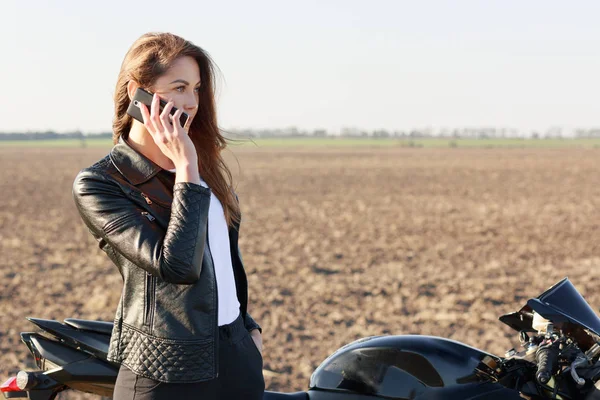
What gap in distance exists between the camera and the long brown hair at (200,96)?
196cm

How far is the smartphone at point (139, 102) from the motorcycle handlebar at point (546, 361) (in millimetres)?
1245

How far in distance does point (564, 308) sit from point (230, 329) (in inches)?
42.8

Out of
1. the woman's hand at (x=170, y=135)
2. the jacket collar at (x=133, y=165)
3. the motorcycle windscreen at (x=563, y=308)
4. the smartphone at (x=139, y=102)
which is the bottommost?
the motorcycle windscreen at (x=563, y=308)

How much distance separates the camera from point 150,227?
1.84 m

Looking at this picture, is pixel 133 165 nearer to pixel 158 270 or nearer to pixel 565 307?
pixel 158 270

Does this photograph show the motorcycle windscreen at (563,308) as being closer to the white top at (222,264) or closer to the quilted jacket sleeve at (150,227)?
the white top at (222,264)

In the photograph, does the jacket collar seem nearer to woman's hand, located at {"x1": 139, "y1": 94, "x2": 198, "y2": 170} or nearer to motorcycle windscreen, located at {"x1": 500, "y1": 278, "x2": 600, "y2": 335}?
woman's hand, located at {"x1": 139, "y1": 94, "x2": 198, "y2": 170}

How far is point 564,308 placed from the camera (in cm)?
233

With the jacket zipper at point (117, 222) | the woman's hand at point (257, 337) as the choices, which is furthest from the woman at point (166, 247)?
the woman's hand at point (257, 337)

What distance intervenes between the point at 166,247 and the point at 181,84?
1.57 ft

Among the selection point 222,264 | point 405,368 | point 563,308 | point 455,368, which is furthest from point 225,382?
point 563,308

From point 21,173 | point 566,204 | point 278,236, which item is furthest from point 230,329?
point 21,173

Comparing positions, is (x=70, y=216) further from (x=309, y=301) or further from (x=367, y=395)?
(x=367, y=395)

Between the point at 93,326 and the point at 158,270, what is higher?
the point at 158,270
